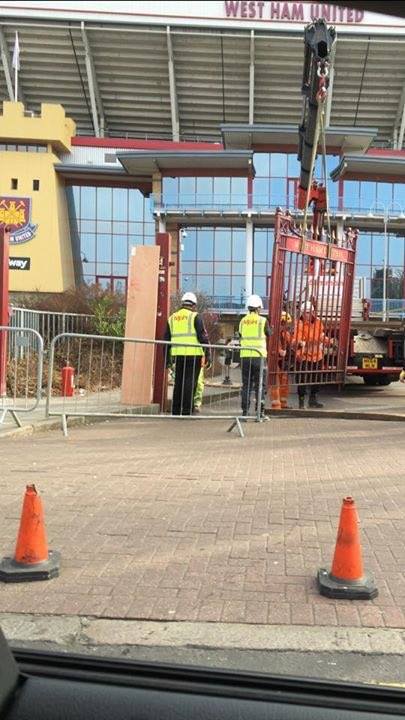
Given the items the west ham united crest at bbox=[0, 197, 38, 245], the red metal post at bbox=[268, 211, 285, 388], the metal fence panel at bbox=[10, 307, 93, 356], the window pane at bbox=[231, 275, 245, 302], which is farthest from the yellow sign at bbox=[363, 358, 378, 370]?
the west ham united crest at bbox=[0, 197, 38, 245]

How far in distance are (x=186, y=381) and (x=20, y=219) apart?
3481cm

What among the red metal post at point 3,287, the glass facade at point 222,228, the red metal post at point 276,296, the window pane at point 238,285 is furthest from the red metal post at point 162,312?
the window pane at point 238,285

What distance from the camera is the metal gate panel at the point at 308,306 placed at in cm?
1016

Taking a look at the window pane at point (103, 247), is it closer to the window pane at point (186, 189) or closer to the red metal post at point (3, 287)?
the window pane at point (186, 189)

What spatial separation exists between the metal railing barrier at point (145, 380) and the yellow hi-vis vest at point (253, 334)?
0.33ft

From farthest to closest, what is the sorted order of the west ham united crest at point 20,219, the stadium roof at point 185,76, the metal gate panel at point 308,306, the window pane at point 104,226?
the window pane at point 104,226, the stadium roof at point 185,76, the west ham united crest at point 20,219, the metal gate panel at point 308,306

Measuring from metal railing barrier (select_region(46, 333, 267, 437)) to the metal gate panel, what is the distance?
77 cm

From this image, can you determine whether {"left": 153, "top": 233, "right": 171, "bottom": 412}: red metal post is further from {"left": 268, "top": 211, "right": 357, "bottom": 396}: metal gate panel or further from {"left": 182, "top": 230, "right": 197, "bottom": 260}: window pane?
{"left": 182, "top": 230, "right": 197, "bottom": 260}: window pane

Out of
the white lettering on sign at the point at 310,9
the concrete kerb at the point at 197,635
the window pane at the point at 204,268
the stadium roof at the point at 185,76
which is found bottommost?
the concrete kerb at the point at 197,635

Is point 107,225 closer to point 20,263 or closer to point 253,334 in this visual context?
point 20,263

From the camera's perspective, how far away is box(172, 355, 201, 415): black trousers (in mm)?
9711

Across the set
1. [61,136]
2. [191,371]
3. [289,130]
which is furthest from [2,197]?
[191,371]

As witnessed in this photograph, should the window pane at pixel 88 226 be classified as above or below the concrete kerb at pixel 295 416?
above

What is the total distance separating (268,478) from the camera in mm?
5957
